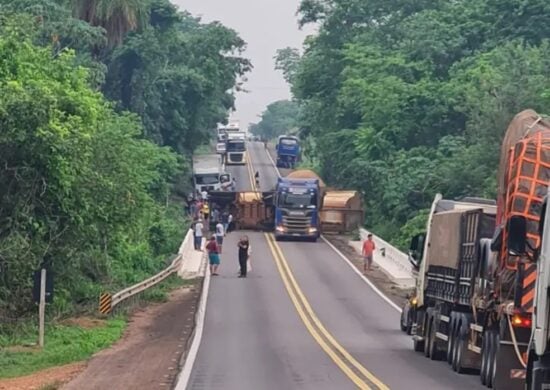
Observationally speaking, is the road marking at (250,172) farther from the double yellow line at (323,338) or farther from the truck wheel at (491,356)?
the truck wheel at (491,356)

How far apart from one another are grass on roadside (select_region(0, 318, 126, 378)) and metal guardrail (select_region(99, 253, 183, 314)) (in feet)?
1.61

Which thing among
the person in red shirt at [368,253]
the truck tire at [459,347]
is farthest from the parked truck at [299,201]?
the truck tire at [459,347]

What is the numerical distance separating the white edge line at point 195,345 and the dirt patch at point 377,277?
638 cm

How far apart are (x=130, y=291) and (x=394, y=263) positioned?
721 inches

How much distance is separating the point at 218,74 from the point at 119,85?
29.4ft


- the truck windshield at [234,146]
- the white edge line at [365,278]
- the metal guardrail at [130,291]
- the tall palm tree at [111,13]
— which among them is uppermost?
the tall palm tree at [111,13]

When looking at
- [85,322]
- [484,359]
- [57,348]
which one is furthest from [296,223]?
[484,359]

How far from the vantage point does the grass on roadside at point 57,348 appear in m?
29.2

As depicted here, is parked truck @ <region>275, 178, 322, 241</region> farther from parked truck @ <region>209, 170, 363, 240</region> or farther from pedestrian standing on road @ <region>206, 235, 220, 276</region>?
pedestrian standing on road @ <region>206, 235, 220, 276</region>

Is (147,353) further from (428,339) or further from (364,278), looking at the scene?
(364,278)

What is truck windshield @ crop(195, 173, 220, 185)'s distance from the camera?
9406 cm

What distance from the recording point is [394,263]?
58.5 meters

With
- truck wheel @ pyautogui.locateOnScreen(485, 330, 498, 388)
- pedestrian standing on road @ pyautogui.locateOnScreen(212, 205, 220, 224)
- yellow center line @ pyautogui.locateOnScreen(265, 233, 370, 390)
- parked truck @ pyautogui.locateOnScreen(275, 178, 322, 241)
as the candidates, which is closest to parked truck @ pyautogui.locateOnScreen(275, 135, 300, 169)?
pedestrian standing on road @ pyautogui.locateOnScreen(212, 205, 220, 224)

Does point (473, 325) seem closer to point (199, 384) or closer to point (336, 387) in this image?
point (336, 387)
